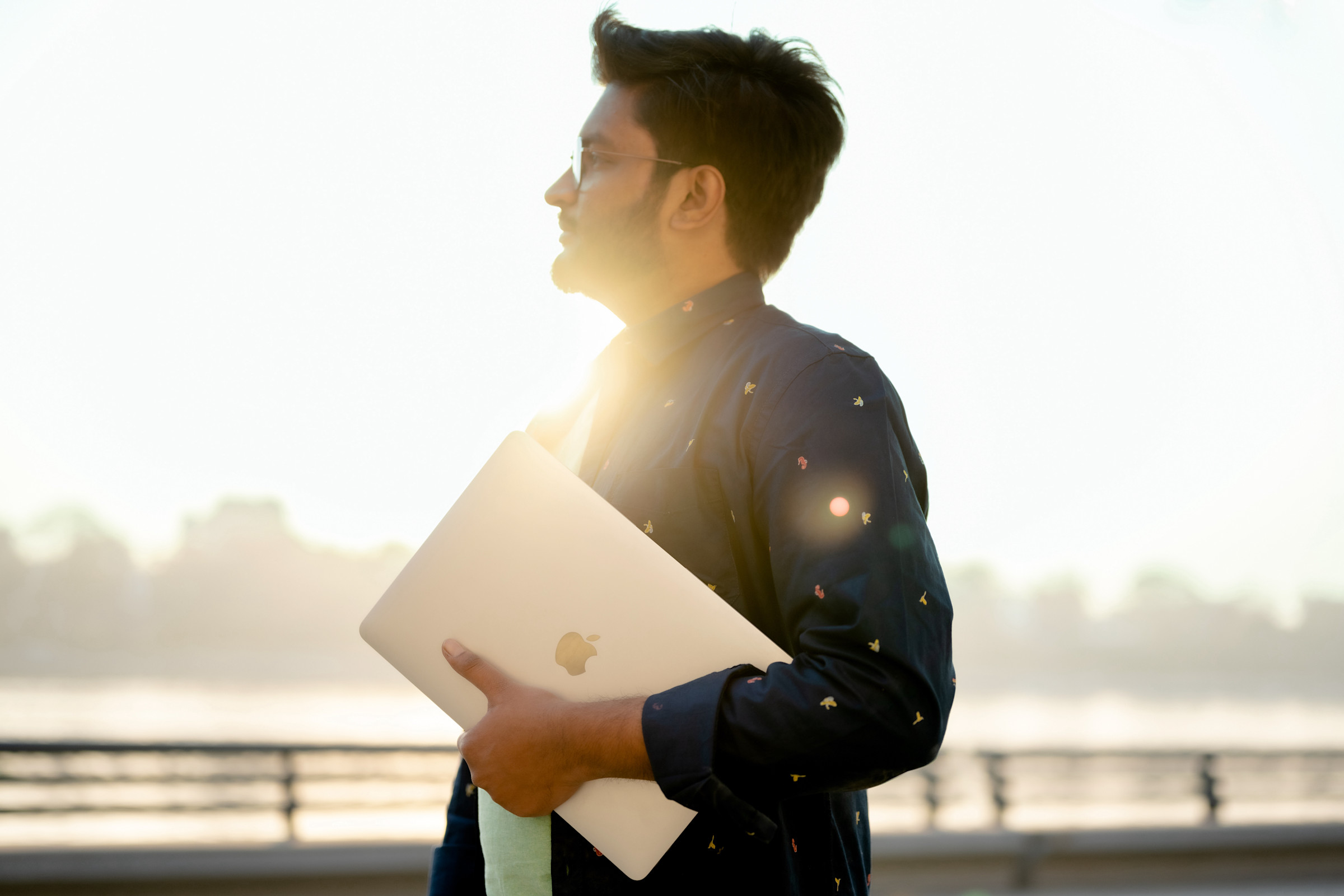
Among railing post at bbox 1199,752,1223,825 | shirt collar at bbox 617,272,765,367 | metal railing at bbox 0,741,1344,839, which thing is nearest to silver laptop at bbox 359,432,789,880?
shirt collar at bbox 617,272,765,367

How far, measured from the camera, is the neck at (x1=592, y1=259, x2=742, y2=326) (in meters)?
1.66

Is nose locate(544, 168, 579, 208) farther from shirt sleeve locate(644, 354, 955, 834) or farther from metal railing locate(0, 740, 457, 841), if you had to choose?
metal railing locate(0, 740, 457, 841)

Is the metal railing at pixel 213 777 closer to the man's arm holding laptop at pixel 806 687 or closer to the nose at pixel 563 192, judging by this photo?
the nose at pixel 563 192

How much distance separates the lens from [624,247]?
1.66 m

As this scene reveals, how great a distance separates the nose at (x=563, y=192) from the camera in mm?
1727

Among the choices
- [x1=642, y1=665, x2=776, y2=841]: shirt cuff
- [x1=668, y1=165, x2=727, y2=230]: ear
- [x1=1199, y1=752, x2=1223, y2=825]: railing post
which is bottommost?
[x1=1199, y1=752, x2=1223, y2=825]: railing post

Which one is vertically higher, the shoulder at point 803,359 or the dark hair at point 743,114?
the dark hair at point 743,114

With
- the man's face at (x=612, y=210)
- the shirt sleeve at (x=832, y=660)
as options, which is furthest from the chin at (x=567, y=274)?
the shirt sleeve at (x=832, y=660)

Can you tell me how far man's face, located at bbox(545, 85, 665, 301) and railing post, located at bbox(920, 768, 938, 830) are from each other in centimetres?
585

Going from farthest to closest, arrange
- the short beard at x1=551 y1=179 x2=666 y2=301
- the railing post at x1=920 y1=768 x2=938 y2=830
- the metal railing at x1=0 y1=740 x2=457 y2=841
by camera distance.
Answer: the railing post at x1=920 y1=768 x2=938 y2=830 < the metal railing at x1=0 y1=740 x2=457 y2=841 < the short beard at x1=551 y1=179 x2=666 y2=301

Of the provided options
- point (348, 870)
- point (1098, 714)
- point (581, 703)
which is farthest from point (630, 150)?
point (1098, 714)

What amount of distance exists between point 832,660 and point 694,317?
0.74 meters

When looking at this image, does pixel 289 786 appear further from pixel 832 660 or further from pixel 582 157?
pixel 832 660

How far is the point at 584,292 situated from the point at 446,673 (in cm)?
84
